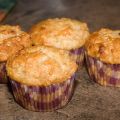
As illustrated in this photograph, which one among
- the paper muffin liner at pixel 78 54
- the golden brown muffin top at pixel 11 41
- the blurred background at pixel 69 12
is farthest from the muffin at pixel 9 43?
the blurred background at pixel 69 12

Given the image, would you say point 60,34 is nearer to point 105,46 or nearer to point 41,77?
point 105,46

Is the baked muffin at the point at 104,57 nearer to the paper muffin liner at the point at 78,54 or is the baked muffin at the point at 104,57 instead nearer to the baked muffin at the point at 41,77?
the paper muffin liner at the point at 78,54

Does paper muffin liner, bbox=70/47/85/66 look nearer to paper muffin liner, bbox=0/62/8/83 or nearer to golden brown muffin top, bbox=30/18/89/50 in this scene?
golden brown muffin top, bbox=30/18/89/50

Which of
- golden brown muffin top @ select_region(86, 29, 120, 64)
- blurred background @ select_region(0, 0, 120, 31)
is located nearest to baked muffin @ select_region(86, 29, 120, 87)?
golden brown muffin top @ select_region(86, 29, 120, 64)

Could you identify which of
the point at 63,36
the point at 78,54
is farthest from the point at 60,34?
the point at 78,54

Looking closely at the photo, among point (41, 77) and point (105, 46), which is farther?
point (105, 46)

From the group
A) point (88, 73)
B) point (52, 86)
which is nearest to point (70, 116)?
point (52, 86)
